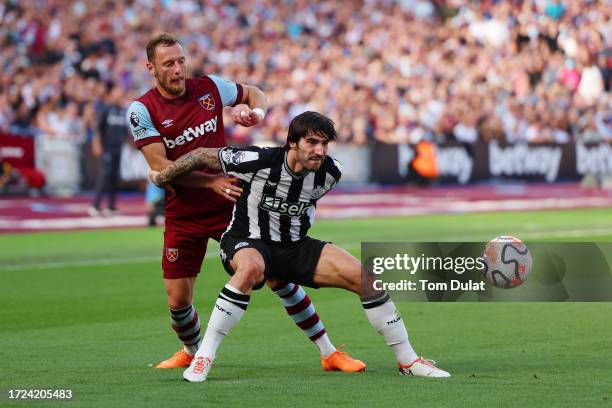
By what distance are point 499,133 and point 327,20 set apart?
558cm

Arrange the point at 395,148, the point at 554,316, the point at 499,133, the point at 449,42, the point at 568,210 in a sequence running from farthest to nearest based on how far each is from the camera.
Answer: the point at 449,42 < the point at 499,133 < the point at 395,148 < the point at 568,210 < the point at 554,316

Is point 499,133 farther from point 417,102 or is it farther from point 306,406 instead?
point 306,406

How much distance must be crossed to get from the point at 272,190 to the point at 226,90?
1.32m

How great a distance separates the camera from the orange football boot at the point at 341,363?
7512 mm

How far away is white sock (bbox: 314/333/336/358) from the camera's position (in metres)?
7.70

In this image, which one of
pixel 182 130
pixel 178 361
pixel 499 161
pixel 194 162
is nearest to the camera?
pixel 194 162

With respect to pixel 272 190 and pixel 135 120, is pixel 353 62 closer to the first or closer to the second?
pixel 135 120

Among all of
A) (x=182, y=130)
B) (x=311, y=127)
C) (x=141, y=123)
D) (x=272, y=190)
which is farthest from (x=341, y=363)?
(x=141, y=123)

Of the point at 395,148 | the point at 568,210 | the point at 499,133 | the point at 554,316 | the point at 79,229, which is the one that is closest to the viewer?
the point at 554,316

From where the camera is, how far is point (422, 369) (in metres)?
7.12

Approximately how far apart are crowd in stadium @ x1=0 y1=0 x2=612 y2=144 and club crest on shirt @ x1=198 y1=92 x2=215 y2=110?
16.5 m

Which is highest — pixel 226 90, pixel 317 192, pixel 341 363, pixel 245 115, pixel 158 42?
pixel 158 42

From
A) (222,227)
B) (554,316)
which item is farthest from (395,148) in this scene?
(222,227)

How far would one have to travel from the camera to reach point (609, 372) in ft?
23.6
